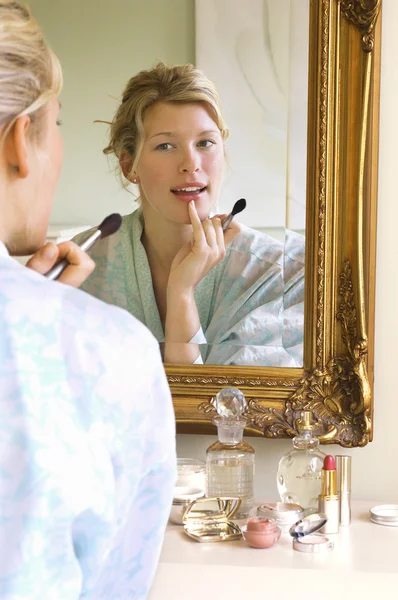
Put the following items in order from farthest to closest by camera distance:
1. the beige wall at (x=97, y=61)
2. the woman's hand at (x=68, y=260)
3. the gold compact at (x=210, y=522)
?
the beige wall at (x=97, y=61) < the gold compact at (x=210, y=522) < the woman's hand at (x=68, y=260)

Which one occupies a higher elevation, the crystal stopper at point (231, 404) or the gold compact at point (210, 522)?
the crystal stopper at point (231, 404)

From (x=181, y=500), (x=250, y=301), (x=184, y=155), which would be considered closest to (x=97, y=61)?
(x=184, y=155)

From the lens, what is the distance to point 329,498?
4.07ft

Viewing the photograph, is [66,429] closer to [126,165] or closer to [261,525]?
[261,525]

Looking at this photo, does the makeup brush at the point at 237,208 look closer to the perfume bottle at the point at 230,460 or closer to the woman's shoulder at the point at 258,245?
the woman's shoulder at the point at 258,245

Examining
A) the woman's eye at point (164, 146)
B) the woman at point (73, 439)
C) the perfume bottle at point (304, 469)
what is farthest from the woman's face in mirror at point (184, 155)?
the woman at point (73, 439)

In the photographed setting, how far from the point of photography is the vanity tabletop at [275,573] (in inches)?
42.9

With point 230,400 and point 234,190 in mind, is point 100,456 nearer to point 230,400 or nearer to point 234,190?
point 230,400

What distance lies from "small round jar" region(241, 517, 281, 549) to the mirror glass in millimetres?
310

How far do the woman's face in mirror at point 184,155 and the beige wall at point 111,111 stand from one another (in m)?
0.08

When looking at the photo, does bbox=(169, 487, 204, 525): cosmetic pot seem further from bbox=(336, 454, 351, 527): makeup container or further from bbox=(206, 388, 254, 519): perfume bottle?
bbox=(336, 454, 351, 527): makeup container

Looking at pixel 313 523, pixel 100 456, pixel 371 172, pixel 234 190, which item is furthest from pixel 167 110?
pixel 100 456

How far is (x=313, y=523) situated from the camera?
3.93 feet

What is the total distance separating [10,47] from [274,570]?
735 mm
